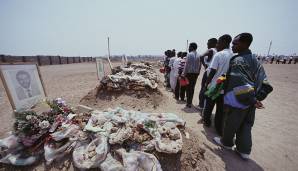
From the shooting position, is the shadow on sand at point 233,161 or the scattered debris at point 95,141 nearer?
the scattered debris at point 95,141

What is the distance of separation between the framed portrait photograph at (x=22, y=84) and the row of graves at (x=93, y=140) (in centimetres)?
4

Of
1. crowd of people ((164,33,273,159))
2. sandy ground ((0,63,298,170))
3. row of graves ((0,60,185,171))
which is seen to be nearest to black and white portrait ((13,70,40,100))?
row of graves ((0,60,185,171))

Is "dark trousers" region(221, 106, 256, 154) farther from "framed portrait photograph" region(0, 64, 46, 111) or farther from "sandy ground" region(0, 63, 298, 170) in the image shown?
"framed portrait photograph" region(0, 64, 46, 111)

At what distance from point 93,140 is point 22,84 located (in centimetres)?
188

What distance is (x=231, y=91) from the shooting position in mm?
2203

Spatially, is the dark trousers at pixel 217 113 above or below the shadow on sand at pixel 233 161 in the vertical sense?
above

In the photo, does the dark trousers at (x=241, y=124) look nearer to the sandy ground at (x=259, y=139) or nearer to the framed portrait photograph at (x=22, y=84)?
the sandy ground at (x=259, y=139)

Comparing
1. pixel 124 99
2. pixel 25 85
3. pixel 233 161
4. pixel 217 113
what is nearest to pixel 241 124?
pixel 233 161

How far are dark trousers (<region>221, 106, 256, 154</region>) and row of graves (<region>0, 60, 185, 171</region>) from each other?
77 centimetres

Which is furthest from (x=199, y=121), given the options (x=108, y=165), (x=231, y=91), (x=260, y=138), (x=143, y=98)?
(x=108, y=165)

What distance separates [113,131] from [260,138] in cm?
305

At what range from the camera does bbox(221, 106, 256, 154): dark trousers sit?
222 centimetres

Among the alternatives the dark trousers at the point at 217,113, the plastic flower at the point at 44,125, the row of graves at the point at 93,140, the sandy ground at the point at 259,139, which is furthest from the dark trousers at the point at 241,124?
the plastic flower at the point at 44,125

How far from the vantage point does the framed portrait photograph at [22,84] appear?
248cm
